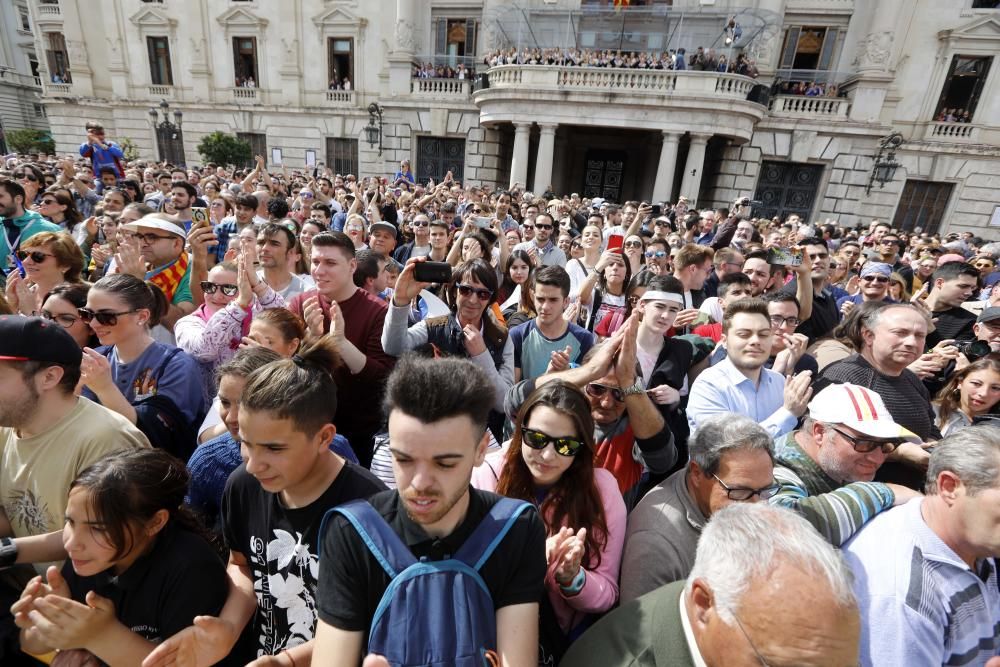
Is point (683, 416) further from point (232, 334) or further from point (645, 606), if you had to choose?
point (232, 334)

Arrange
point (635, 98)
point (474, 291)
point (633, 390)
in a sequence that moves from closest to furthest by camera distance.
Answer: point (633, 390), point (474, 291), point (635, 98)

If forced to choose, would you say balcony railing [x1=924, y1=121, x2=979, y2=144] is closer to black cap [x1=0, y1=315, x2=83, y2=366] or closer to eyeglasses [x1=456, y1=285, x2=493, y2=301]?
eyeglasses [x1=456, y1=285, x2=493, y2=301]

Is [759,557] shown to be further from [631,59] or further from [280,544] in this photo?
[631,59]

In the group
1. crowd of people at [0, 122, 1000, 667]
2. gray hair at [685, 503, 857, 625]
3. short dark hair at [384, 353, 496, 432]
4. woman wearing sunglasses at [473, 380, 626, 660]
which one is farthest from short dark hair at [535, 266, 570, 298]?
gray hair at [685, 503, 857, 625]

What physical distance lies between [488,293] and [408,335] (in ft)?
2.05

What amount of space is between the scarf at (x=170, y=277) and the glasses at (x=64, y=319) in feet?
3.70

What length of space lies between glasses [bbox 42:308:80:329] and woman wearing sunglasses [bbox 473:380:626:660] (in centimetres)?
265

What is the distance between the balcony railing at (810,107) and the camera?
693 inches

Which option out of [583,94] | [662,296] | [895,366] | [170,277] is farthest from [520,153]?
[895,366]

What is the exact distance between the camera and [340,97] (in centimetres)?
2202

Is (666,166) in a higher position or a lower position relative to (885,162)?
lower

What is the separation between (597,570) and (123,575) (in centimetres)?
174

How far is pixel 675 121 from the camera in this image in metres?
16.3

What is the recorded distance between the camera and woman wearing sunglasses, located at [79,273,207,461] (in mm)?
2486
